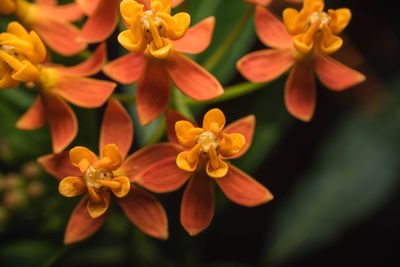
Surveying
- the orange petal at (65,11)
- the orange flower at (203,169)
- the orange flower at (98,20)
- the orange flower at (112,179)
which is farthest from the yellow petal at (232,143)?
the orange petal at (65,11)

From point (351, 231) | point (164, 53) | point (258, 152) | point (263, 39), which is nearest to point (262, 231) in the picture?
point (351, 231)

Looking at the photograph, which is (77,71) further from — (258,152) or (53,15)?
(258,152)

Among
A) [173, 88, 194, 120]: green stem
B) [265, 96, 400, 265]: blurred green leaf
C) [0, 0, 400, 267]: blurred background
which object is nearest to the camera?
[173, 88, 194, 120]: green stem

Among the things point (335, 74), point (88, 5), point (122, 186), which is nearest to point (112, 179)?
point (122, 186)

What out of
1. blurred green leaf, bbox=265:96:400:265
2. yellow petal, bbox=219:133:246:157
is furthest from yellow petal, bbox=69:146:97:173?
blurred green leaf, bbox=265:96:400:265

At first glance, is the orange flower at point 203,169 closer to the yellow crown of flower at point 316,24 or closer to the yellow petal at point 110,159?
the yellow petal at point 110,159

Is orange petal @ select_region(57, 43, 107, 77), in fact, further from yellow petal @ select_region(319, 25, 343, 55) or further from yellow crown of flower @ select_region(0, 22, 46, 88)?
yellow petal @ select_region(319, 25, 343, 55)

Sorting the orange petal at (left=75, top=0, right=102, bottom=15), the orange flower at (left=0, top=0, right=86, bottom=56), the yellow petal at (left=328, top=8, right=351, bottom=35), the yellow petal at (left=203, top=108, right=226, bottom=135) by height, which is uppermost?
the yellow petal at (left=328, top=8, right=351, bottom=35)

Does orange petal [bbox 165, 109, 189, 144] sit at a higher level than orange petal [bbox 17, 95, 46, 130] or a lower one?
higher
